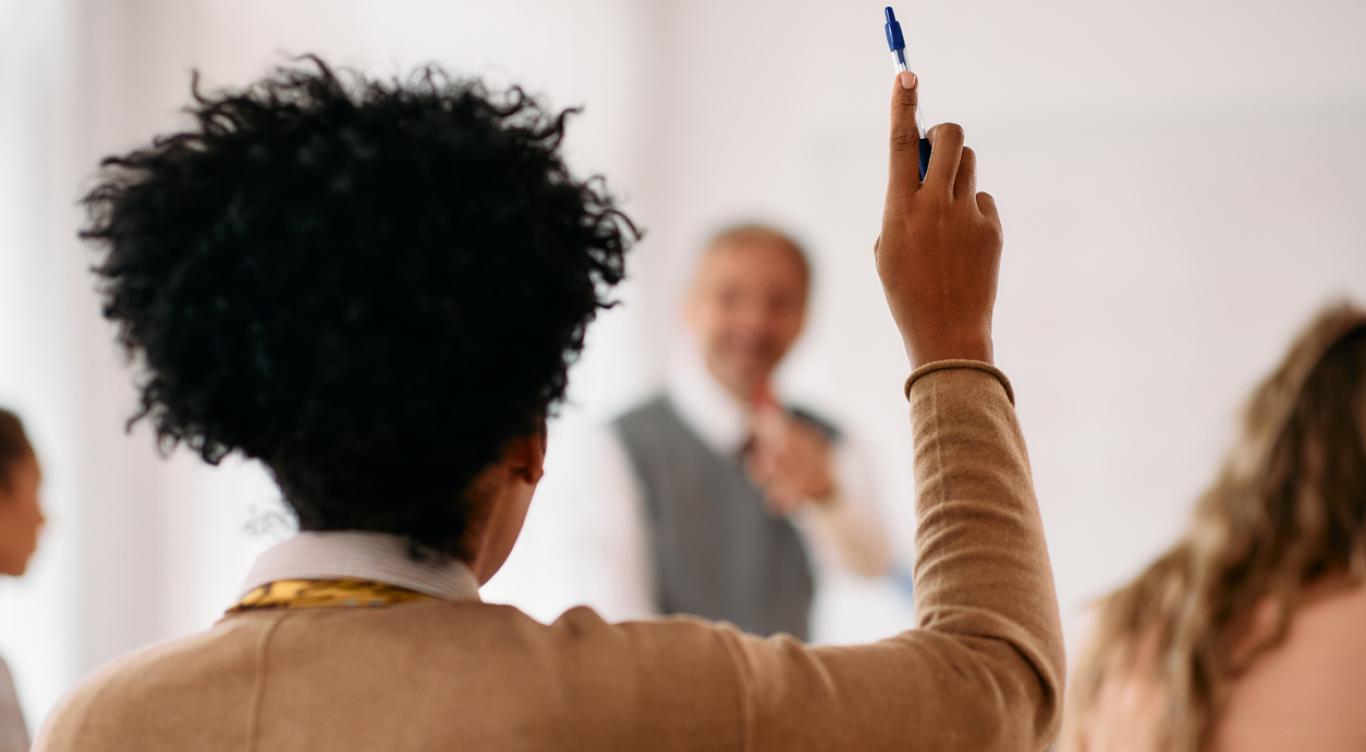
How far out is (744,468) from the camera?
223 centimetres

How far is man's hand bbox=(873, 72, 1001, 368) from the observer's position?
1.97 feet

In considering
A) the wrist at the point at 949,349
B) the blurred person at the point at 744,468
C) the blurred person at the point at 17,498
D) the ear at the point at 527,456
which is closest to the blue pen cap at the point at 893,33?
the wrist at the point at 949,349

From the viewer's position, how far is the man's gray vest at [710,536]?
212 centimetres

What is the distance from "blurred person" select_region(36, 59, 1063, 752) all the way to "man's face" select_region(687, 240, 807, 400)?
157 cm

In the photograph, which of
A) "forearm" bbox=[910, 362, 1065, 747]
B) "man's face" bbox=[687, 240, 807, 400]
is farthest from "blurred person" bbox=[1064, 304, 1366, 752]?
"man's face" bbox=[687, 240, 807, 400]

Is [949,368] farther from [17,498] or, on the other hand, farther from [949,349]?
[17,498]

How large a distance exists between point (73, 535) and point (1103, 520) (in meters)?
2.04

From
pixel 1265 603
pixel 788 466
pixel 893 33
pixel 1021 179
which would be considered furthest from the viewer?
pixel 1021 179

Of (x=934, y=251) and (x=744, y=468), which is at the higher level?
(x=744, y=468)

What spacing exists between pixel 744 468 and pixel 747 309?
27cm

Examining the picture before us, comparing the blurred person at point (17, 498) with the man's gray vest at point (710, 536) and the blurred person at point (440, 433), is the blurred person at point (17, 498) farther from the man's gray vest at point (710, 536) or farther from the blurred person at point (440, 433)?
the man's gray vest at point (710, 536)

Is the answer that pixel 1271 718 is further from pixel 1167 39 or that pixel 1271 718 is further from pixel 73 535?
pixel 1167 39

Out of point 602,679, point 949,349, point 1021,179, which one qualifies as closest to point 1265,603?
point 949,349

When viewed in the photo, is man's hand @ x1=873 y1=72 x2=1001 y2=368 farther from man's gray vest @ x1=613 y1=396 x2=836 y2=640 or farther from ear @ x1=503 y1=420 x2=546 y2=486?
man's gray vest @ x1=613 y1=396 x2=836 y2=640
